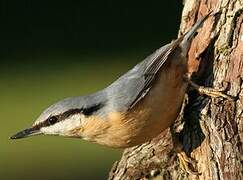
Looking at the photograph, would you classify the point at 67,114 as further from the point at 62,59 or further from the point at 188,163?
the point at 62,59

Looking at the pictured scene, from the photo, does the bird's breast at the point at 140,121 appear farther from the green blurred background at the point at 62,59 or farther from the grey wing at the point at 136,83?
the green blurred background at the point at 62,59

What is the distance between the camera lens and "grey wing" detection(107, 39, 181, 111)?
5004mm

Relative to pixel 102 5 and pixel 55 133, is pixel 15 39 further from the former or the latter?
pixel 55 133

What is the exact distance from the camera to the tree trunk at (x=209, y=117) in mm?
4914

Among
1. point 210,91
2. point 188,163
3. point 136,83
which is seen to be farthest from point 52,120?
point 210,91

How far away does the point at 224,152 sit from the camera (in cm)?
488

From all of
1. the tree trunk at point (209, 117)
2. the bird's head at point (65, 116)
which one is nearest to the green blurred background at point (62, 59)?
the tree trunk at point (209, 117)

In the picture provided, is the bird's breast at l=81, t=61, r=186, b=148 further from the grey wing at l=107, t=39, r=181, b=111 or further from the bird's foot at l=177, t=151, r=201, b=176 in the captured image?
the bird's foot at l=177, t=151, r=201, b=176

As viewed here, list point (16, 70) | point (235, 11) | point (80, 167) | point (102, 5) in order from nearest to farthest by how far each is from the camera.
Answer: point (235, 11) < point (80, 167) < point (16, 70) < point (102, 5)

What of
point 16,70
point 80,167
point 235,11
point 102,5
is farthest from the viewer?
point 102,5

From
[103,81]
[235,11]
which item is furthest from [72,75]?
[235,11]

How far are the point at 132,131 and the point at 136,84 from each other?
0.30m

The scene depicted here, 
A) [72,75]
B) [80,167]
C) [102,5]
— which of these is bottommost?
[80,167]

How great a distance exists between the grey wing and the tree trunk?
0.28 meters
